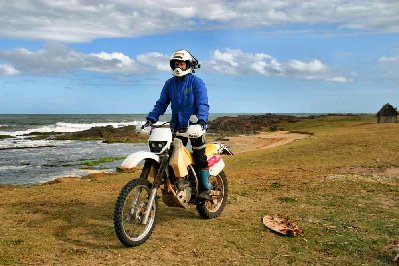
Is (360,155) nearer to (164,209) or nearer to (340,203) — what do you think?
(340,203)

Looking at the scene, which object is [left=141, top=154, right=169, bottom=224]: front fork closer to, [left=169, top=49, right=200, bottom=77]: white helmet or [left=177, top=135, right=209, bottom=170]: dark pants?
[left=177, top=135, right=209, bottom=170]: dark pants

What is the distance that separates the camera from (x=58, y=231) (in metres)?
7.11

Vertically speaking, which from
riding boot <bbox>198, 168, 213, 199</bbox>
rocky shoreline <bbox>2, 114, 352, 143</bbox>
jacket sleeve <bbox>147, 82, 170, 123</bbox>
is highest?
jacket sleeve <bbox>147, 82, 170, 123</bbox>

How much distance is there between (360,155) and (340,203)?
9.94m

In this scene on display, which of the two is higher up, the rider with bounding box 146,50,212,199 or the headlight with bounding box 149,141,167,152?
the rider with bounding box 146,50,212,199

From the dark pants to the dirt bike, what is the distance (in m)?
0.11

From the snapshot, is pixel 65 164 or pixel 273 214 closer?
pixel 273 214

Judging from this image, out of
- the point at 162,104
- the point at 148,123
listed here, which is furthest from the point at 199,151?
the point at 162,104

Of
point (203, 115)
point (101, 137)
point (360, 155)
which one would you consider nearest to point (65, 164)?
point (360, 155)

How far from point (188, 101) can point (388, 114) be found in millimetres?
52773

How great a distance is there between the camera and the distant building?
53219 millimetres

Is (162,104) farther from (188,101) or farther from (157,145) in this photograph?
(157,145)

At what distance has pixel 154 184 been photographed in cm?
654

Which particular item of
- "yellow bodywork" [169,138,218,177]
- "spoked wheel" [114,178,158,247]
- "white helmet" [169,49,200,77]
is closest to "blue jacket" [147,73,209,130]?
"white helmet" [169,49,200,77]
